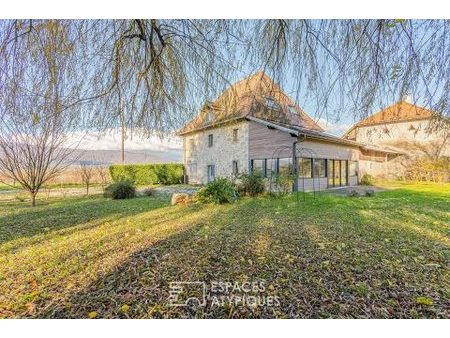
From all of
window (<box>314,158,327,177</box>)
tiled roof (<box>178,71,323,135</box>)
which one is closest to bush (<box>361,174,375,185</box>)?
window (<box>314,158,327,177</box>)

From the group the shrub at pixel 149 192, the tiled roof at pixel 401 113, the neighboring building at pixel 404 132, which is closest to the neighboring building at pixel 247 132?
the neighboring building at pixel 404 132

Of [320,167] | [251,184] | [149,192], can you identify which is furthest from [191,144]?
[320,167]

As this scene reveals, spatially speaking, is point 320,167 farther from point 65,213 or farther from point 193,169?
point 65,213

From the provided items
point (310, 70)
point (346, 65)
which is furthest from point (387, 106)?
point (310, 70)

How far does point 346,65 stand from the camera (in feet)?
4.67

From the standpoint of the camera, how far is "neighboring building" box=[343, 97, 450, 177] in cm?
136

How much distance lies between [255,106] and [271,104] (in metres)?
0.11

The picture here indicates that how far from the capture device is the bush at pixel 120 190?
2643 mm

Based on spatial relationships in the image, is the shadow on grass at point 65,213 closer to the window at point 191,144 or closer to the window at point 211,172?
the window at point 211,172

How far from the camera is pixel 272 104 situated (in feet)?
5.02

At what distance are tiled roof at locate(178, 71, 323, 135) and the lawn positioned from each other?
91 centimetres
